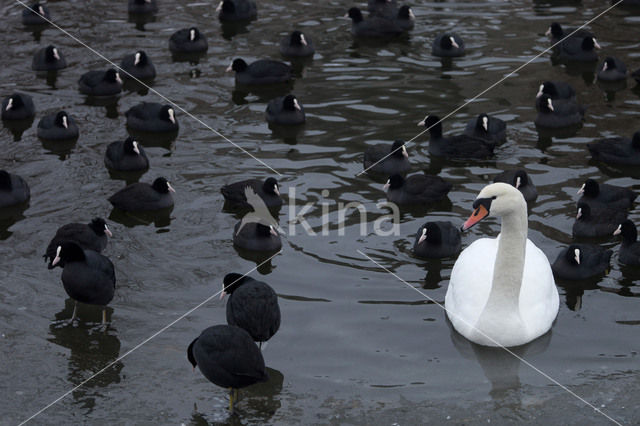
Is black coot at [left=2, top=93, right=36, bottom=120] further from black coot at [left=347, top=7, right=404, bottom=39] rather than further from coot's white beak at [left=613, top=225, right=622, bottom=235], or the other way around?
coot's white beak at [left=613, top=225, right=622, bottom=235]

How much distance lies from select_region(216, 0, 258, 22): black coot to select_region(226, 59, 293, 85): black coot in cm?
394

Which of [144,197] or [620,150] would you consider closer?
[144,197]

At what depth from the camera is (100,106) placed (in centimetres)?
1902

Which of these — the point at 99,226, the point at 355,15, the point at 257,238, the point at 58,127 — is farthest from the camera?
the point at 355,15

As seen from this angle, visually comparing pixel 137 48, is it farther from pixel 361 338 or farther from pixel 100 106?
pixel 361 338

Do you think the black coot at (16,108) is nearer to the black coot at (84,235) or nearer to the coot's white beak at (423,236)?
the black coot at (84,235)

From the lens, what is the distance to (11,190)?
14.9m

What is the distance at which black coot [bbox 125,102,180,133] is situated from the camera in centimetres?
1745

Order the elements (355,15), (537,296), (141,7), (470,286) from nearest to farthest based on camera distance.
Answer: (537,296) < (470,286) < (355,15) < (141,7)


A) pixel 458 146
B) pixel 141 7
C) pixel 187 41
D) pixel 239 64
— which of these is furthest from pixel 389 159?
pixel 141 7

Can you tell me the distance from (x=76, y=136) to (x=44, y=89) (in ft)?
9.39

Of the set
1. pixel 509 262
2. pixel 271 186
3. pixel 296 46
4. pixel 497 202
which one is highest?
pixel 497 202

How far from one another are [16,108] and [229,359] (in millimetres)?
9983

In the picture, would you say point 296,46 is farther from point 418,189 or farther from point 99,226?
point 99,226
